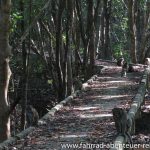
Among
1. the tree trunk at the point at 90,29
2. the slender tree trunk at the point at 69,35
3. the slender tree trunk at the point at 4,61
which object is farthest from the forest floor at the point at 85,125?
the tree trunk at the point at 90,29

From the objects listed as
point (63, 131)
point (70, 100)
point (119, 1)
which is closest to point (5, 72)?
point (63, 131)

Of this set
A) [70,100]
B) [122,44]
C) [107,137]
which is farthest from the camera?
[122,44]

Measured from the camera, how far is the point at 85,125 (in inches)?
452

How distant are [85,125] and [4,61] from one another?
8.32 feet

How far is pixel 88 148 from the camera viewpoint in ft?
29.9

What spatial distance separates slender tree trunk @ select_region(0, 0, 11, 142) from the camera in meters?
10.9

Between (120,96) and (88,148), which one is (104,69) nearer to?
(120,96)

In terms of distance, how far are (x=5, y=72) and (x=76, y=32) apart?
46.9 ft

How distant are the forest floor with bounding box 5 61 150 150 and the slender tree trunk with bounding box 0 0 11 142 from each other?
89 cm

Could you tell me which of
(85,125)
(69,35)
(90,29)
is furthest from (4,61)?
(90,29)

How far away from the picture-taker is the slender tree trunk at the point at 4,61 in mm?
10930

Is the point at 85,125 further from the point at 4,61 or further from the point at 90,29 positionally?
the point at 90,29

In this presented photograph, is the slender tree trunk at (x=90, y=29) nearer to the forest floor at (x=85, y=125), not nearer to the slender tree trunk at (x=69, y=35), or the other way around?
the slender tree trunk at (x=69, y=35)

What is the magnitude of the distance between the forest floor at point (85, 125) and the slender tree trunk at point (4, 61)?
0.89 m
